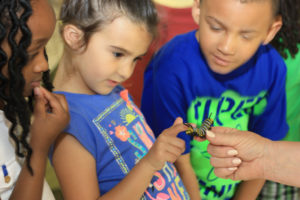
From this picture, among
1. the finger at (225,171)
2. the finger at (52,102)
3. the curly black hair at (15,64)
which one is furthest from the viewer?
the finger at (225,171)

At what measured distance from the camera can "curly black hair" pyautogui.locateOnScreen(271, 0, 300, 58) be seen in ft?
3.84

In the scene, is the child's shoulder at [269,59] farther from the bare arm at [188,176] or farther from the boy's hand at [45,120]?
the boy's hand at [45,120]

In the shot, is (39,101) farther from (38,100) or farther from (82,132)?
(82,132)

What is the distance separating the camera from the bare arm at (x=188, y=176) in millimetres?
1157

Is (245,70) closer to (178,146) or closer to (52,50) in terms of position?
(178,146)

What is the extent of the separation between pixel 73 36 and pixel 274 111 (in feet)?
2.29

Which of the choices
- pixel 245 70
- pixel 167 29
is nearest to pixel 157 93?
pixel 245 70

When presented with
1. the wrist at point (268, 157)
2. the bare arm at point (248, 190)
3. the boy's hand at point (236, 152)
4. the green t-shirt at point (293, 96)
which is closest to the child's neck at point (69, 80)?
the boy's hand at point (236, 152)

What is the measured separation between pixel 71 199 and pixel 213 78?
537 millimetres

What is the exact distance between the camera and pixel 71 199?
33.7 inches

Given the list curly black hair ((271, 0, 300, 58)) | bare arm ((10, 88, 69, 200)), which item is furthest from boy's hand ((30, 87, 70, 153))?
curly black hair ((271, 0, 300, 58))

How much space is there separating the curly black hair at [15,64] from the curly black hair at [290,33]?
0.80 m

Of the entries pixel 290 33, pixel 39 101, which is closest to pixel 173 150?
pixel 39 101

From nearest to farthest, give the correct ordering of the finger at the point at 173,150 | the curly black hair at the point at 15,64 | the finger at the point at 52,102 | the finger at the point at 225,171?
the curly black hair at the point at 15,64, the finger at the point at 52,102, the finger at the point at 173,150, the finger at the point at 225,171
